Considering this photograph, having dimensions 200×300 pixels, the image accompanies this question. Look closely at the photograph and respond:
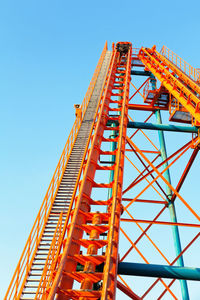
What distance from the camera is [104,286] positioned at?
477cm

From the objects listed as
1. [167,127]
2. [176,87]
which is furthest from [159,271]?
[176,87]

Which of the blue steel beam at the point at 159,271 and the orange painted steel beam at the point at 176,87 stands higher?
the orange painted steel beam at the point at 176,87

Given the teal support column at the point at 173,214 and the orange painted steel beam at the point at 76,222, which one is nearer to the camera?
Answer: the orange painted steel beam at the point at 76,222

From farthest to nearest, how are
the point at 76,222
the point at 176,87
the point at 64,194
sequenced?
1. the point at 176,87
2. the point at 64,194
3. the point at 76,222

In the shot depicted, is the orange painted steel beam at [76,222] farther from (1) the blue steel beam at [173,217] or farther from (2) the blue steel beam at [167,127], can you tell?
(1) the blue steel beam at [173,217]

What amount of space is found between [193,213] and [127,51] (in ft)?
43.9

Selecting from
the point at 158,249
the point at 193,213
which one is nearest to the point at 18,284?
the point at 193,213

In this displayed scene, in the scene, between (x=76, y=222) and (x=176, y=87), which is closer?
(x=76, y=222)

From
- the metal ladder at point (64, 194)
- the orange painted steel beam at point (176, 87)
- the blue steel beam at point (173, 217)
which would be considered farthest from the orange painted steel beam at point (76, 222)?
the blue steel beam at point (173, 217)

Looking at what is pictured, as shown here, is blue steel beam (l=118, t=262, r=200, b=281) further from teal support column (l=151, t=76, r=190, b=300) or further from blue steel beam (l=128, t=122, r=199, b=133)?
blue steel beam (l=128, t=122, r=199, b=133)

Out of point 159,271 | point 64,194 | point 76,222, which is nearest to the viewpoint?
point 159,271

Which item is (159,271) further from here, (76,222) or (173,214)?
(173,214)

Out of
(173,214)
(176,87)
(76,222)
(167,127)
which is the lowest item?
(76,222)

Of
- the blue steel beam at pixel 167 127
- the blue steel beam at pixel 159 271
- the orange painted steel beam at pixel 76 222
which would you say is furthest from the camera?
the blue steel beam at pixel 167 127
